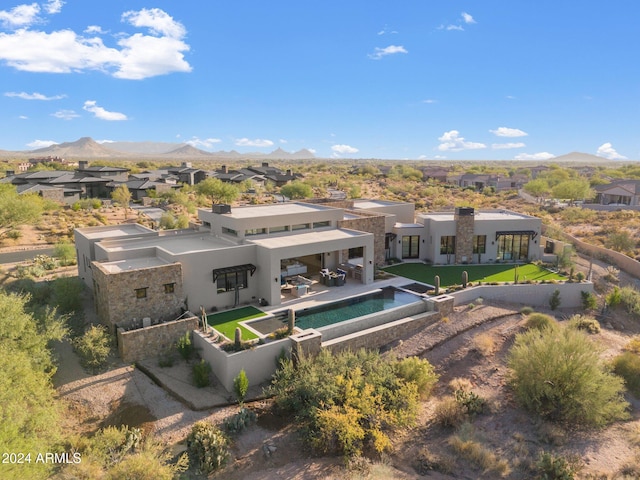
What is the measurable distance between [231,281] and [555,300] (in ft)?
62.7

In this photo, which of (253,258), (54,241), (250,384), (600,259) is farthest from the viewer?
(54,241)

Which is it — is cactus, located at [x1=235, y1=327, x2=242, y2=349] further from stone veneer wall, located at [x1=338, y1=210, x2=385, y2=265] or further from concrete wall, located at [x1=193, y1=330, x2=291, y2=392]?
stone veneer wall, located at [x1=338, y1=210, x2=385, y2=265]

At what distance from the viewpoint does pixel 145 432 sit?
15.5 meters

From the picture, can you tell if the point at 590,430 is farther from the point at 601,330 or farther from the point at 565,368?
the point at 601,330

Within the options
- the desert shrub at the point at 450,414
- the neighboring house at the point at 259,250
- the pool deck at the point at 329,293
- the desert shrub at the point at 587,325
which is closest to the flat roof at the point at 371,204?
the neighboring house at the point at 259,250

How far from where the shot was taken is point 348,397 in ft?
52.7

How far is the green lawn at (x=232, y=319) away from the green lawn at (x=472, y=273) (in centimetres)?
1105

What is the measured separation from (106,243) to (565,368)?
22868mm

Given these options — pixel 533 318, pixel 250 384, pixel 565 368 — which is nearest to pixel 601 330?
pixel 533 318

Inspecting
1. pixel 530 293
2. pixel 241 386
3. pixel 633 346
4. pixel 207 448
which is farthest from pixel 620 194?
pixel 207 448

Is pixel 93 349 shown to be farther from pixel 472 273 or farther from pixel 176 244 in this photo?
pixel 472 273

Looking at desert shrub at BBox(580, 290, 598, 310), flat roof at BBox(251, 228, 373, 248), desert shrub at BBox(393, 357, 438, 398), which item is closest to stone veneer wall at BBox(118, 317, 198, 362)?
flat roof at BBox(251, 228, 373, 248)

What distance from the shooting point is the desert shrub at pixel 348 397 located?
1520 cm

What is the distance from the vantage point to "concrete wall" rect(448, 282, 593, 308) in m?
26.1
